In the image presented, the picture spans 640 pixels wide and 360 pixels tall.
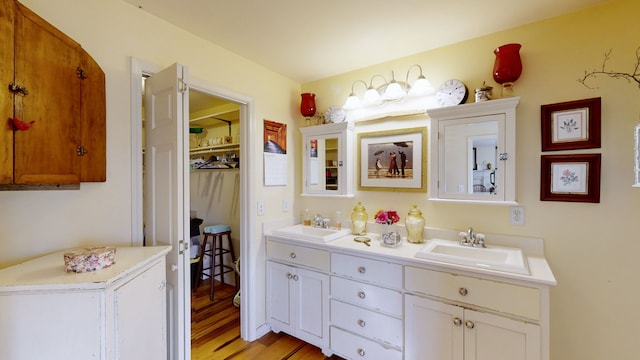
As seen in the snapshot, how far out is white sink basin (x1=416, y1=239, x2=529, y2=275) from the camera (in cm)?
141

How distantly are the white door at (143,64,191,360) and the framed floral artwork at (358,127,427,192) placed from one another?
144 cm

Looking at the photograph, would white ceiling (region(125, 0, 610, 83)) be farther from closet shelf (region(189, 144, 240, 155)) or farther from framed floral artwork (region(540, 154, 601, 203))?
closet shelf (region(189, 144, 240, 155))

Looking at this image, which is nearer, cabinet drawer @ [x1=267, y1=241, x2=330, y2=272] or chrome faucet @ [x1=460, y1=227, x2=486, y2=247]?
chrome faucet @ [x1=460, y1=227, x2=486, y2=247]

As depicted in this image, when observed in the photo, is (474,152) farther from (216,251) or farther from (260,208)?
(216,251)

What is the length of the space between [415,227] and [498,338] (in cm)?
79

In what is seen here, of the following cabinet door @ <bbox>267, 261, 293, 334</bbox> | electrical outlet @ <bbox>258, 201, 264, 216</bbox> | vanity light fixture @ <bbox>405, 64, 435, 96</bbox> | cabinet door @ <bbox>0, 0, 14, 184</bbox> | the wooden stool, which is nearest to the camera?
cabinet door @ <bbox>0, 0, 14, 184</bbox>

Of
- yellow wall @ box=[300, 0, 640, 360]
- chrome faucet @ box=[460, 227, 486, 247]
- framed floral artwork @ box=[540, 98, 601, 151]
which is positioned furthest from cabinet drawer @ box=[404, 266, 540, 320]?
framed floral artwork @ box=[540, 98, 601, 151]

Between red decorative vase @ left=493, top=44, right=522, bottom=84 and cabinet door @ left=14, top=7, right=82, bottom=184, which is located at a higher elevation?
red decorative vase @ left=493, top=44, right=522, bottom=84

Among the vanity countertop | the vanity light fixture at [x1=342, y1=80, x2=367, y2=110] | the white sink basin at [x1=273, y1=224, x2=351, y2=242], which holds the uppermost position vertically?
the vanity light fixture at [x1=342, y1=80, x2=367, y2=110]

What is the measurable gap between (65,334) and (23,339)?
12 cm

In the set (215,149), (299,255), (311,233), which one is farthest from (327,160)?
(215,149)

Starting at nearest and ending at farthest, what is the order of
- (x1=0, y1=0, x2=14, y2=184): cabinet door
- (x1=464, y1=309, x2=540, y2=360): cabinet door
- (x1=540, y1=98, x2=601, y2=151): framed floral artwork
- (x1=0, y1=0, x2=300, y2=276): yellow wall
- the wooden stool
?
(x1=0, y1=0, x2=14, y2=184): cabinet door → (x1=0, y1=0, x2=300, y2=276): yellow wall → (x1=464, y1=309, x2=540, y2=360): cabinet door → (x1=540, y1=98, x2=601, y2=151): framed floral artwork → the wooden stool

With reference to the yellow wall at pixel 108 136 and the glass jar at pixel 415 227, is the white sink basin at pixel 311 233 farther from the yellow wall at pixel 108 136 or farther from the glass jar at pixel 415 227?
the yellow wall at pixel 108 136

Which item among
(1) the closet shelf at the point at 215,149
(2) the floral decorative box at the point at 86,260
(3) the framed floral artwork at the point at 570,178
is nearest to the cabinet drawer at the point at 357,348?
A: (3) the framed floral artwork at the point at 570,178
